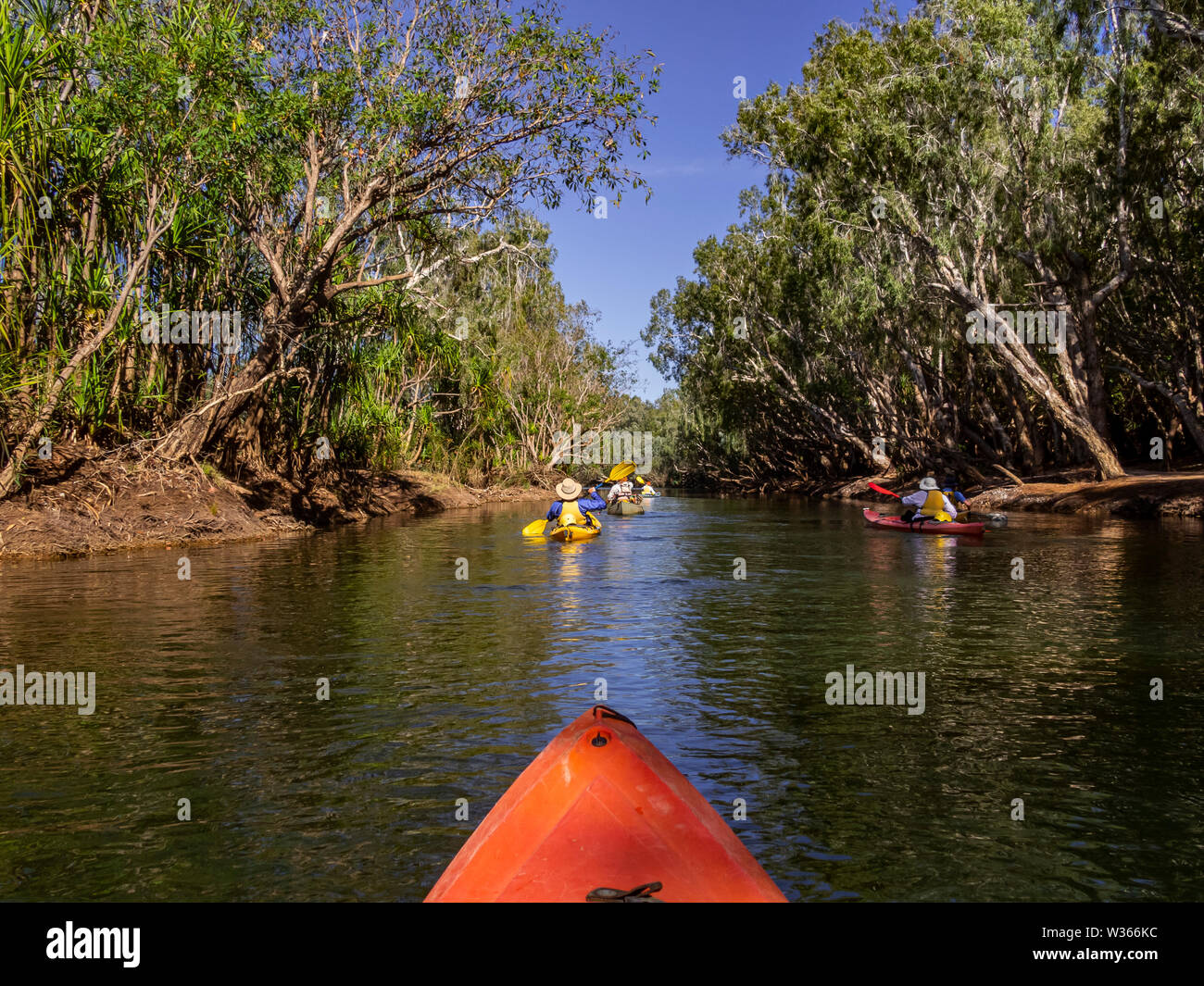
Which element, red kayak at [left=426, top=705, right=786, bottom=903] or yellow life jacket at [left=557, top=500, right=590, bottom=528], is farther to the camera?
yellow life jacket at [left=557, top=500, right=590, bottom=528]

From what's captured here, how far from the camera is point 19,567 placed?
1455 centimetres

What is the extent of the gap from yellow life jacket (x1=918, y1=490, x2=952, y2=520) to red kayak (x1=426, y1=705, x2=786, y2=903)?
63.2 feet

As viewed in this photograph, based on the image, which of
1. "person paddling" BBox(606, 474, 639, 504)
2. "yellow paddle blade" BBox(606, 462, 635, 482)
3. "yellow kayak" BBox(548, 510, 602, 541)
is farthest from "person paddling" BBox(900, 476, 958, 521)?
"yellow paddle blade" BBox(606, 462, 635, 482)

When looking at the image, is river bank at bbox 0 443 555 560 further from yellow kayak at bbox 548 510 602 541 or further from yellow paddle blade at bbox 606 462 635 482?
yellow paddle blade at bbox 606 462 635 482

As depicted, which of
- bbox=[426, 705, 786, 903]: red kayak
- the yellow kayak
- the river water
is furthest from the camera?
the yellow kayak

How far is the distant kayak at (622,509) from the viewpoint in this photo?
104 feet

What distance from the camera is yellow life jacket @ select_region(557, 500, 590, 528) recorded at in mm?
20969

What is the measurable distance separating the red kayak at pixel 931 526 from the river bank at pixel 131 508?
45.8 feet

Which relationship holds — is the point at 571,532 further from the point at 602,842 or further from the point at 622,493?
the point at 602,842

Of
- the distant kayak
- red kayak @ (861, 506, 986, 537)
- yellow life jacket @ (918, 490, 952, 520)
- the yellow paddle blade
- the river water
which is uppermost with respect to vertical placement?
the yellow paddle blade

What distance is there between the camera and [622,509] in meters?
33.3

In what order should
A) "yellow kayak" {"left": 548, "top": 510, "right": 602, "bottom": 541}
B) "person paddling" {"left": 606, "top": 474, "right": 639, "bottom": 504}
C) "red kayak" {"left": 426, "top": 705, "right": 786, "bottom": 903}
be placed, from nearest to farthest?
"red kayak" {"left": 426, "top": 705, "right": 786, "bottom": 903} → "yellow kayak" {"left": 548, "top": 510, "right": 602, "bottom": 541} → "person paddling" {"left": 606, "top": 474, "right": 639, "bottom": 504}
